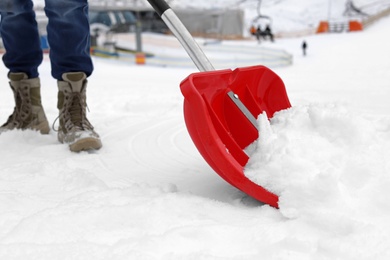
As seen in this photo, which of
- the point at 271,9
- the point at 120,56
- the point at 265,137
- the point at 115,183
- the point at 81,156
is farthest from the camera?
the point at 271,9

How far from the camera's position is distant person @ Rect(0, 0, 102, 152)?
4.43 feet

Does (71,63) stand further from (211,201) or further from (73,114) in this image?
(211,201)

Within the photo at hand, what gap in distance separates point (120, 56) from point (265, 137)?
22.1ft

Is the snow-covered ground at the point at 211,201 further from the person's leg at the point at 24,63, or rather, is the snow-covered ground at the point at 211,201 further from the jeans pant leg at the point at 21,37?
the jeans pant leg at the point at 21,37

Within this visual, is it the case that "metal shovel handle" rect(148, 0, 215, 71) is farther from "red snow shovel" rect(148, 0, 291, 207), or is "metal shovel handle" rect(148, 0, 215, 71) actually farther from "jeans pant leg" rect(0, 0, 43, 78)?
"jeans pant leg" rect(0, 0, 43, 78)

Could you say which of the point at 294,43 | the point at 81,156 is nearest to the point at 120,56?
the point at 294,43

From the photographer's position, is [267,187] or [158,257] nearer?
[158,257]

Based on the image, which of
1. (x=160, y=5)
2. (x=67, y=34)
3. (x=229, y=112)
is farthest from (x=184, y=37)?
(x=67, y=34)

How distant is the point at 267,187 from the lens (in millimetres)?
858

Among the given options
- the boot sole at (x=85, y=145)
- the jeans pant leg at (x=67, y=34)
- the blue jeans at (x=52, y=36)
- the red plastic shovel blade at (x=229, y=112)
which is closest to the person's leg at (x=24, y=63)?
the blue jeans at (x=52, y=36)

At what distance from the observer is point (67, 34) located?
53.3 inches

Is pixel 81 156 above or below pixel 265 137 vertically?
below

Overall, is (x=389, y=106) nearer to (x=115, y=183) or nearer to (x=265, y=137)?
(x=265, y=137)

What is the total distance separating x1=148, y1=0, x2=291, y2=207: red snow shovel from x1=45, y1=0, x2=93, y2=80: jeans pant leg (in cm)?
29
